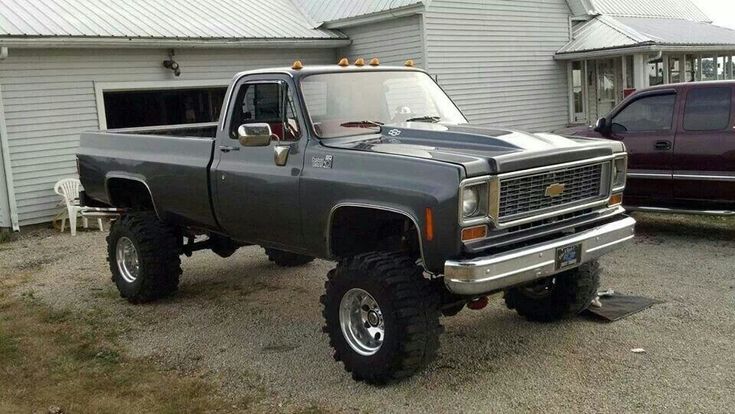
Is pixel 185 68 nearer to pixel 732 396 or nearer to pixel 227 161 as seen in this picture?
pixel 227 161

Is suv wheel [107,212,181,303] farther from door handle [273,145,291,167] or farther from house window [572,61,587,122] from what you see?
house window [572,61,587,122]

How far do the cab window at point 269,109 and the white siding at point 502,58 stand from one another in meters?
9.99

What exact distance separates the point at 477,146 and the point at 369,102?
3.94 feet

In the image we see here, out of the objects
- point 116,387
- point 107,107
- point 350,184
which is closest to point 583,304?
point 350,184

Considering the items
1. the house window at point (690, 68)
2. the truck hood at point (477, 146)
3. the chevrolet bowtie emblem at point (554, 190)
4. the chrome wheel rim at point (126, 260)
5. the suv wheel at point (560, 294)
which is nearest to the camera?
the truck hood at point (477, 146)

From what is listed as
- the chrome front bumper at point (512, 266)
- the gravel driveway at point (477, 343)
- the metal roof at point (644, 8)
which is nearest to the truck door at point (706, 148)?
the gravel driveway at point (477, 343)

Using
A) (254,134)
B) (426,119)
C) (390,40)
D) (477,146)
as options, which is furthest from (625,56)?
(254,134)

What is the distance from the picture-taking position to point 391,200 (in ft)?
15.5

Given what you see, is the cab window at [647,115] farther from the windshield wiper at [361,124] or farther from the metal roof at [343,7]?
the metal roof at [343,7]

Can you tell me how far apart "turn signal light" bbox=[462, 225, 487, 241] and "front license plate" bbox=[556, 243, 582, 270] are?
565 millimetres

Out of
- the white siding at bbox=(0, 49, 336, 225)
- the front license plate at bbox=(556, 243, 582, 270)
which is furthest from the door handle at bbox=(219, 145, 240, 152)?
the white siding at bbox=(0, 49, 336, 225)

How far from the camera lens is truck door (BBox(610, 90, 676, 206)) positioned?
9.09 meters

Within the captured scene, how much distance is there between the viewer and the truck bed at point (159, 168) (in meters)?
6.38

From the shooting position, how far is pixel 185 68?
568 inches
